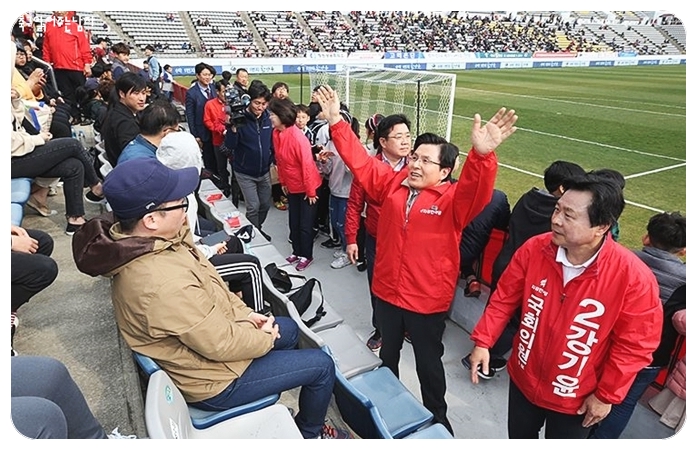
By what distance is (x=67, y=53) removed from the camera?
880 cm

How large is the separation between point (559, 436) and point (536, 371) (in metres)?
0.36

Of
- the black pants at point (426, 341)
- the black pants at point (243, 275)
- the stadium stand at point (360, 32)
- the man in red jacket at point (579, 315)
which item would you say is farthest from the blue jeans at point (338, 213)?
the stadium stand at point (360, 32)

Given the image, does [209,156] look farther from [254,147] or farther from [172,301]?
[172,301]

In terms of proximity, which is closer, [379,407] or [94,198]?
[379,407]

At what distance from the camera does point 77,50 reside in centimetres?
888

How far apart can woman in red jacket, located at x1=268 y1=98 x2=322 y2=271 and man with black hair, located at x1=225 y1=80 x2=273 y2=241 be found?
163 mm

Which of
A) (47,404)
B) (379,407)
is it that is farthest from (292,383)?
(47,404)

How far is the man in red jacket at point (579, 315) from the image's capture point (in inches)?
69.7

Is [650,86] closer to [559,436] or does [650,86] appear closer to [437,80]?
[437,80]

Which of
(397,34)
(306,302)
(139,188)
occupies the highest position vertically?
(397,34)

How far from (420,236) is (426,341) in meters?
0.64

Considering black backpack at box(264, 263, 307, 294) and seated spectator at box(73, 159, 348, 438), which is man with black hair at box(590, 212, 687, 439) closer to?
seated spectator at box(73, 159, 348, 438)

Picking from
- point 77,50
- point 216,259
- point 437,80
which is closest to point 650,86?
point 437,80

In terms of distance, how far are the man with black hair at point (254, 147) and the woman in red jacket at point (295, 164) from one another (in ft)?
0.54
